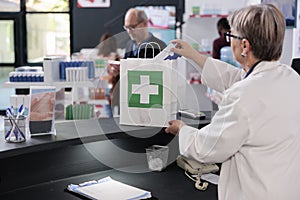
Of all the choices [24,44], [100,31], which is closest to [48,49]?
[24,44]

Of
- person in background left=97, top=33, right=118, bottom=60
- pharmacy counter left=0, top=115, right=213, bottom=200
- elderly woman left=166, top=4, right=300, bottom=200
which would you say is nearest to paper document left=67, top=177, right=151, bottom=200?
pharmacy counter left=0, top=115, right=213, bottom=200

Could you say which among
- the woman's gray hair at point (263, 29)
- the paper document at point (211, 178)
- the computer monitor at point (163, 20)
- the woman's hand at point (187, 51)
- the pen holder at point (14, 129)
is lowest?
the paper document at point (211, 178)

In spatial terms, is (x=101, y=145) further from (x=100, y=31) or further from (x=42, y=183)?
(x=100, y=31)

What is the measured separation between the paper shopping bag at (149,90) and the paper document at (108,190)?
0.33m

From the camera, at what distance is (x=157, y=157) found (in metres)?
2.13

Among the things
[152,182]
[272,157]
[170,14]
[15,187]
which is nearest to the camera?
[272,157]

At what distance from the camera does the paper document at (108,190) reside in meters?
1.79

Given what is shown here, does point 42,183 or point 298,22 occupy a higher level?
point 298,22

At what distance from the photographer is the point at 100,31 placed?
23.2ft

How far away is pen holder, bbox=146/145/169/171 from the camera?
2.11m

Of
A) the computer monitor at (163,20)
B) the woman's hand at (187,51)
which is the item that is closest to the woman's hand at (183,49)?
the woman's hand at (187,51)

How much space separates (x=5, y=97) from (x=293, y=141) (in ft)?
20.6

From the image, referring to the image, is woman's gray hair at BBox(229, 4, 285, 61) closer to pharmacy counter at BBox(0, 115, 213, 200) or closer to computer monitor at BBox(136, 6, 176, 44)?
pharmacy counter at BBox(0, 115, 213, 200)

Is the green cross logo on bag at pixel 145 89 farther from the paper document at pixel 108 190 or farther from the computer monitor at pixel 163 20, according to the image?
the computer monitor at pixel 163 20
